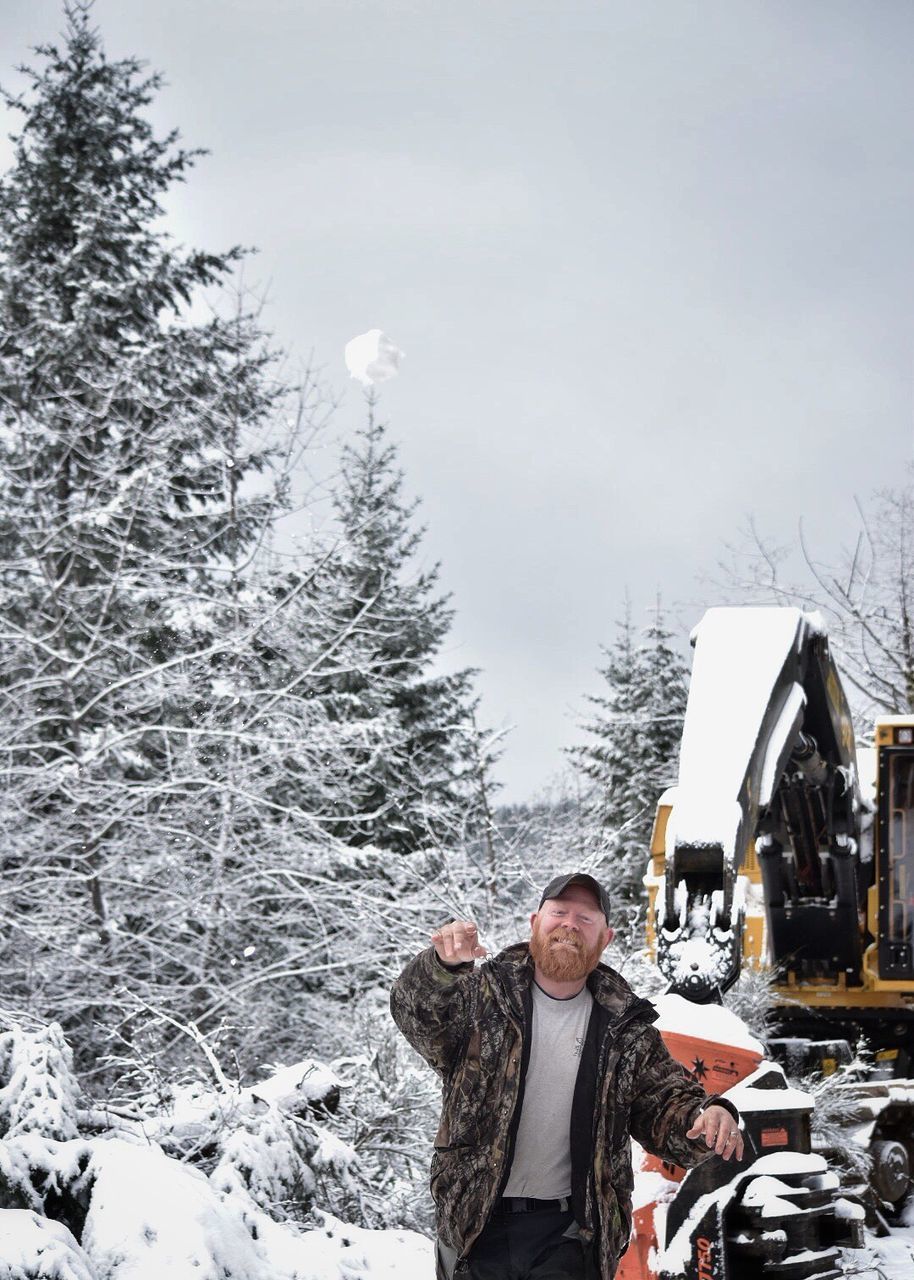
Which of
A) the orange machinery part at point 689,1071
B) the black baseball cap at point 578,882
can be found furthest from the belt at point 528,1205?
the orange machinery part at point 689,1071

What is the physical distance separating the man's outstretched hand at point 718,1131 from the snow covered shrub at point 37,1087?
200cm

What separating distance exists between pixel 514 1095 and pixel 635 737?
94.0ft

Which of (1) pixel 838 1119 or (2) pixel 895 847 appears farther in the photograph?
(2) pixel 895 847

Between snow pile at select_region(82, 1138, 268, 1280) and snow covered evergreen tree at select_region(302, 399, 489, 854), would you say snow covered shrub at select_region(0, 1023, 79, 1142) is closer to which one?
snow pile at select_region(82, 1138, 268, 1280)

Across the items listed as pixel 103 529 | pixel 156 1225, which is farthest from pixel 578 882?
pixel 103 529

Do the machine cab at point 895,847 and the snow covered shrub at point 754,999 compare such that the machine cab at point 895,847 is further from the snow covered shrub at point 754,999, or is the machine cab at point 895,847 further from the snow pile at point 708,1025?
the snow pile at point 708,1025

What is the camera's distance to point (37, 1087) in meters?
4.01

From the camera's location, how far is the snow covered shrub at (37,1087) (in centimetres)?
390

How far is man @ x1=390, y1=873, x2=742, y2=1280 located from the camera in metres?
2.94

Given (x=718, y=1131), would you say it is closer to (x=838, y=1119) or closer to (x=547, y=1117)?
(x=547, y=1117)

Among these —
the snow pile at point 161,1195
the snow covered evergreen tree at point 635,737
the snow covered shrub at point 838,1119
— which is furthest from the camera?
the snow covered evergreen tree at point 635,737

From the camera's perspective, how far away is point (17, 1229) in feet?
10.7

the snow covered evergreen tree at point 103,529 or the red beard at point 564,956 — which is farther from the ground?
the snow covered evergreen tree at point 103,529

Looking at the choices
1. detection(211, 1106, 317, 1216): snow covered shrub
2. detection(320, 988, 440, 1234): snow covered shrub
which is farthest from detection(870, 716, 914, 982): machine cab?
detection(211, 1106, 317, 1216): snow covered shrub
